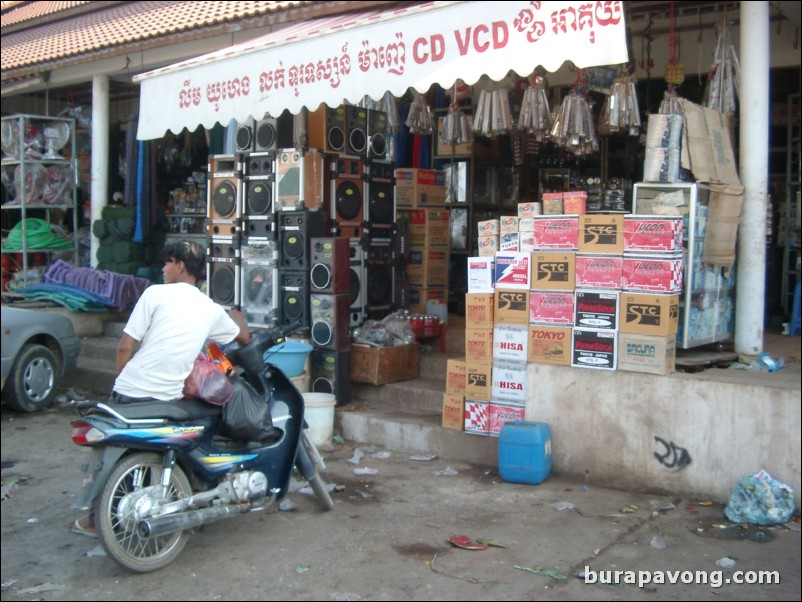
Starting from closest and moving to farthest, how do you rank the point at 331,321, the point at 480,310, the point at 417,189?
the point at 480,310 < the point at 331,321 < the point at 417,189

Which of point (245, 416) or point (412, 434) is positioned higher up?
point (245, 416)

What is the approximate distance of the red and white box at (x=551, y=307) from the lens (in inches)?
233

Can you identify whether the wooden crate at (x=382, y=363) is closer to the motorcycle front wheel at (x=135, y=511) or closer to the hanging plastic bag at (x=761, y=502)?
the motorcycle front wheel at (x=135, y=511)

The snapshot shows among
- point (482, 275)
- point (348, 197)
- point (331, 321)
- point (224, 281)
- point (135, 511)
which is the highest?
point (348, 197)

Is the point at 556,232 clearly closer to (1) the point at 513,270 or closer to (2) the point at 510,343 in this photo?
(1) the point at 513,270

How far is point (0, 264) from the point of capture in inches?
474

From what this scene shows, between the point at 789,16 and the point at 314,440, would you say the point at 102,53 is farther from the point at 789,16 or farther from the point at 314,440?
the point at 789,16

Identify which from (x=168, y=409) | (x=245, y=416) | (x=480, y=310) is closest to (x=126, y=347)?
(x=168, y=409)

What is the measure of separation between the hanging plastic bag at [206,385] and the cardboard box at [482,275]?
2.44 metres

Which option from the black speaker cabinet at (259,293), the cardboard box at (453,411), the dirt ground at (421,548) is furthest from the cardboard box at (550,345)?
the black speaker cabinet at (259,293)

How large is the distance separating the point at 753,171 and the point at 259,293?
4478 millimetres

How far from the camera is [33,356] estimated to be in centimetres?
822

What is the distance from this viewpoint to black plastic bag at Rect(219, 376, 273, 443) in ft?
15.2

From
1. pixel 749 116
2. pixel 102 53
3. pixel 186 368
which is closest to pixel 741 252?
pixel 749 116
